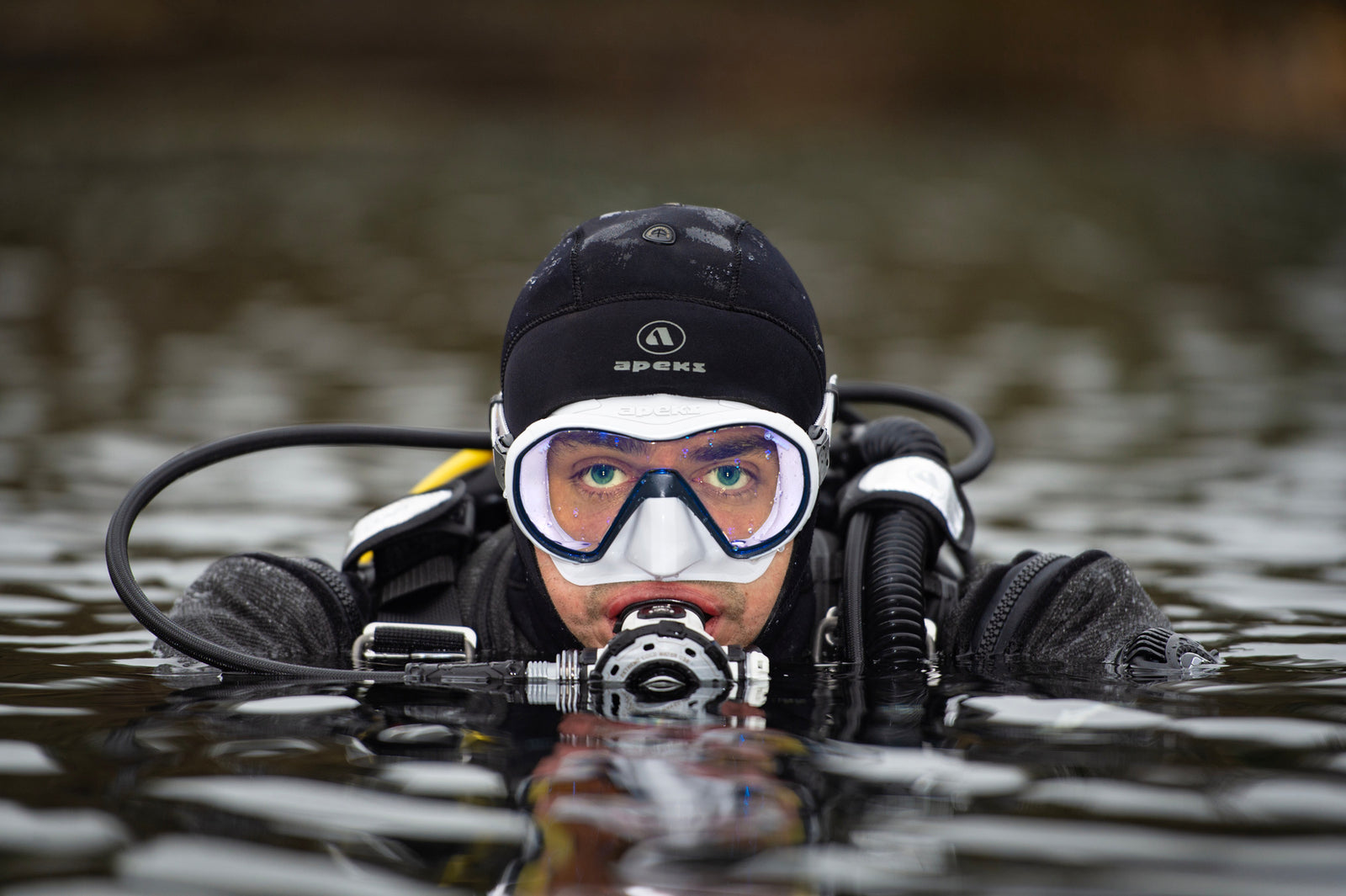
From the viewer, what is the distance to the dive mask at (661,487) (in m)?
2.46

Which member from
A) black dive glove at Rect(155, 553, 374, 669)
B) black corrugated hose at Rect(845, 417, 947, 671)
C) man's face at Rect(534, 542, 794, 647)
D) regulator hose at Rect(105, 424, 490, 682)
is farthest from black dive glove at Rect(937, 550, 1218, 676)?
black dive glove at Rect(155, 553, 374, 669)

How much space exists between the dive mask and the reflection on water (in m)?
0.30

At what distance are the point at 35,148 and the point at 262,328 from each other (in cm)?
1236

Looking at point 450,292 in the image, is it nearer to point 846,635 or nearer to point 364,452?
point 364,452

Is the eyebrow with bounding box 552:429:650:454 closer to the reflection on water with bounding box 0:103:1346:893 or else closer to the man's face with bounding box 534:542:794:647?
the man's face with bounding box 534:542:794:647

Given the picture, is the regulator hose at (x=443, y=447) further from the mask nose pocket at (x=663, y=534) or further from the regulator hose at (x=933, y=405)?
the mask nose pocket at (x=663, y=534)

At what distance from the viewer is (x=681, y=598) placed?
2.53 metres

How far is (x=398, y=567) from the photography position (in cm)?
291

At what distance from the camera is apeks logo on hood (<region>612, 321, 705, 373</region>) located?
2.52 metres

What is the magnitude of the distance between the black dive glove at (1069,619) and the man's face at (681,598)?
41 cm

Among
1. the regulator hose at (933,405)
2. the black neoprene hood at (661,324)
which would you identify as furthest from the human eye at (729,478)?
the regulator hose at (933,405)

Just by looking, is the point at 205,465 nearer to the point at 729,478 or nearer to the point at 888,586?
the point at 729,478

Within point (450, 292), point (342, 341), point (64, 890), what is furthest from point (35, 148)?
point (64, 890)

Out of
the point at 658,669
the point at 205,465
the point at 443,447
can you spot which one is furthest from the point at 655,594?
the point at 205,465
